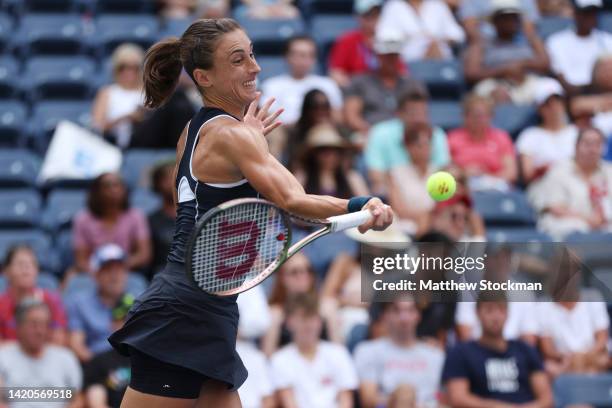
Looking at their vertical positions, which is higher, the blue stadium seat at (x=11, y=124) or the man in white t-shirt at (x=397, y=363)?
the blue stadium seat at (x=11, y=124)

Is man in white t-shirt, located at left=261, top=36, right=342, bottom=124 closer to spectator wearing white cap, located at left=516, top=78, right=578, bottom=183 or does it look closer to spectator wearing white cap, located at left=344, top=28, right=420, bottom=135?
spectator wearing white cap, located at left=344, top=28, right=420, bottom=135

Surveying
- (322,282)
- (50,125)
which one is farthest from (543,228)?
(50,125)

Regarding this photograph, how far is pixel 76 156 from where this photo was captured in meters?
8.82

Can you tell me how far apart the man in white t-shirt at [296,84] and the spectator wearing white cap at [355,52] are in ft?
1.32

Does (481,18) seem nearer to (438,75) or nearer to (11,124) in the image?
(438,75)

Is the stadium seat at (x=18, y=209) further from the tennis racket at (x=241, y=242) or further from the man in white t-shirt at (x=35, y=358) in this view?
the tennis racket at (x=241, y=242)

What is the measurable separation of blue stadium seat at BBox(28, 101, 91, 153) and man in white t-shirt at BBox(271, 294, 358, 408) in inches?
122

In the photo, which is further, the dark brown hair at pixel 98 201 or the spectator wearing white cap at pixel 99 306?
the dark brown hair at pixel 98 201

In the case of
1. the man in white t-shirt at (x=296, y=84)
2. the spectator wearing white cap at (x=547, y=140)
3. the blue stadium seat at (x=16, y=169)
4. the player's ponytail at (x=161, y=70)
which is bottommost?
the player's ponytail at (x=161, y=70)

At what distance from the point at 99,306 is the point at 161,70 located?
3.21 m

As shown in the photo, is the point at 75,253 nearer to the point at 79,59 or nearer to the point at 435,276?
the point at 79,59

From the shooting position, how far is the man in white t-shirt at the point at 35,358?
22.4 feet

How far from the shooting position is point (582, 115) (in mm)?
9516

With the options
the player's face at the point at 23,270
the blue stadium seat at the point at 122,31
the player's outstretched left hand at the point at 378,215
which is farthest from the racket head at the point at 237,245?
the blue stadium seat at the point at 122,31
